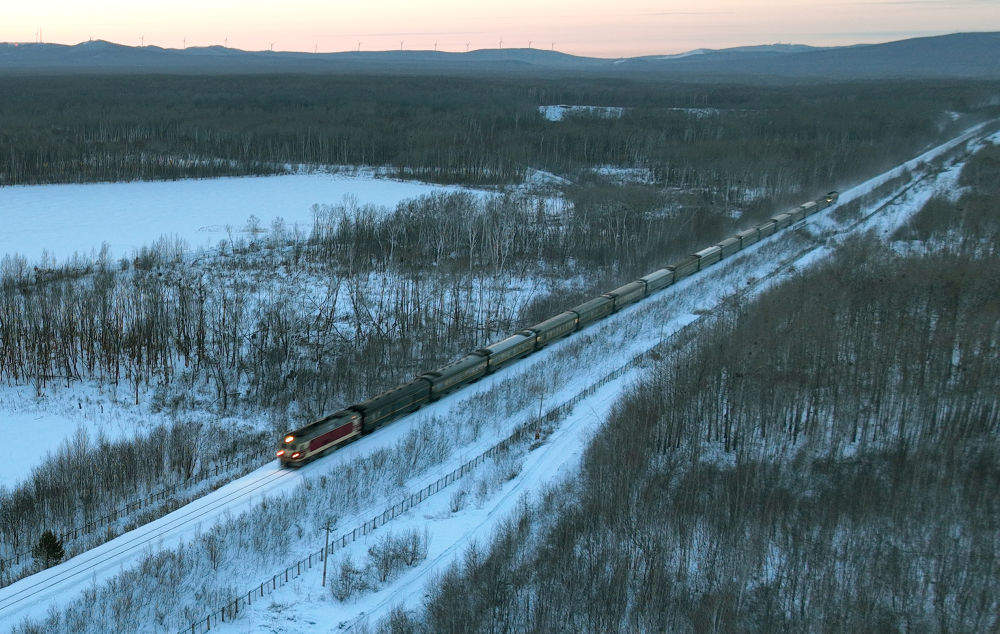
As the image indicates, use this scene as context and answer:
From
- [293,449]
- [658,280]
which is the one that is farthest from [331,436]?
[658,280]

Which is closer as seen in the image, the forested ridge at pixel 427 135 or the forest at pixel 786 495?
the forest at pixel 786 495

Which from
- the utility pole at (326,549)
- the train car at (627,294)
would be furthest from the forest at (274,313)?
the utility pole at (326,549)

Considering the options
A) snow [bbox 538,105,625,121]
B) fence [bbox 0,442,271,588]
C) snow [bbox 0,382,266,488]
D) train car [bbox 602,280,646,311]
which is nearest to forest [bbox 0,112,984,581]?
fence [bbox 0,442,271,588]

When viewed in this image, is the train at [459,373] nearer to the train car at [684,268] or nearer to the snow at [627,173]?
the train car at [684,268]

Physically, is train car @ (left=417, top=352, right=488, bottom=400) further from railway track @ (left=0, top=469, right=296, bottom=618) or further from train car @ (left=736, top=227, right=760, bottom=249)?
train car @ (left=736, top=227, right=760, bottom=249)

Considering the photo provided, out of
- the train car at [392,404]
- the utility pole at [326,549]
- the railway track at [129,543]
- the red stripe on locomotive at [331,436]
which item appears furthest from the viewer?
the train car at [392,404]

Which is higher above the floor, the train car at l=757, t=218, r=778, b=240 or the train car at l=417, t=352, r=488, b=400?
the train car at l=757, t=218, r=778, b=240
